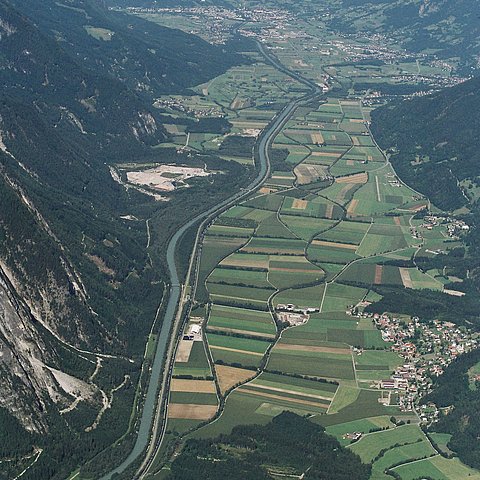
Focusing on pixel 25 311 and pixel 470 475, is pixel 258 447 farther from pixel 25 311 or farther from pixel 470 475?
pixel 25 311

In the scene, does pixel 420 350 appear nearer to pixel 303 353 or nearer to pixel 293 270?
pixel 303 353

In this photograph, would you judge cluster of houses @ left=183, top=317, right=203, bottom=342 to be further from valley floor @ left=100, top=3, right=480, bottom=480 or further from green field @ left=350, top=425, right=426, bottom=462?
green field @ left=350, top=425, right=426, bottom=462

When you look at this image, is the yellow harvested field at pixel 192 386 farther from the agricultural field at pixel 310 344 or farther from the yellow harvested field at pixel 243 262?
the yellow harvested field at pixel 243 262

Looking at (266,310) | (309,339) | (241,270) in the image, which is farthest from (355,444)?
(241,270)

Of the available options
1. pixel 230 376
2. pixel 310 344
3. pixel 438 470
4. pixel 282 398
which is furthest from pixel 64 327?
pixel 438 470

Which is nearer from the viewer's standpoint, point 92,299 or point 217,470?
point 217,470

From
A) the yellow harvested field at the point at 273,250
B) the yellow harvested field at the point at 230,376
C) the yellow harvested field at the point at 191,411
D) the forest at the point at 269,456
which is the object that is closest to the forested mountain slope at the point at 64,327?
the yellow harvested field at the point at 191,411

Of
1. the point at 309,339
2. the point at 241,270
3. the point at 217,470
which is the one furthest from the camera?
the point at 241,270
